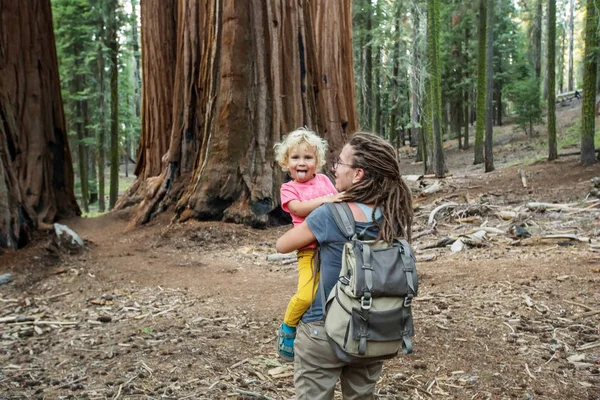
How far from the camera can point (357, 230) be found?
228cm

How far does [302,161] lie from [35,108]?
821cm

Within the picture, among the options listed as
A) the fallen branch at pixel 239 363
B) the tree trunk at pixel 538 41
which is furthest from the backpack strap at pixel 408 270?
the tree trunk at pixel 538 41

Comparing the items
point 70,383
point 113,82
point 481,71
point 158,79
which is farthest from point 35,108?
point 481,71

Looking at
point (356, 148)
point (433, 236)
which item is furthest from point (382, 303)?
point (433, 236)

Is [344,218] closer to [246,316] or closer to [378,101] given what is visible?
[246,316]

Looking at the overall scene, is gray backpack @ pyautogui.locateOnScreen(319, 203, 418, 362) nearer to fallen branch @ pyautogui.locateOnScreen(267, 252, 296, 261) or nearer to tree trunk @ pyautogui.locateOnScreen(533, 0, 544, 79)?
fallen branch @ pyautogui.locateOnScreen(267, 252, 296, 261)

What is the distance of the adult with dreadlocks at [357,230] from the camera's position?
7.52ft

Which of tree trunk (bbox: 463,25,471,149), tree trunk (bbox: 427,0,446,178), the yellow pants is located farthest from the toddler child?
tree trunk (bbox: 463,25,471,149)

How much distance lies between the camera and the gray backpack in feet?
6.84

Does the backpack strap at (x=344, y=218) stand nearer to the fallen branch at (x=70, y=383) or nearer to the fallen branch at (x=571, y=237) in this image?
the fallen branch at (x=70, y=383)

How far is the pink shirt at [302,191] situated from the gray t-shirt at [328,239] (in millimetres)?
383

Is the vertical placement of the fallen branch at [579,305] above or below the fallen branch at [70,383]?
below

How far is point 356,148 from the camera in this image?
2.38m

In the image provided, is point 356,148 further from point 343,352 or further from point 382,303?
point 343,352
